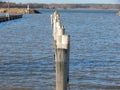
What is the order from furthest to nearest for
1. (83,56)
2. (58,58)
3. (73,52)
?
(73,52) < (83,56) < (58,58)

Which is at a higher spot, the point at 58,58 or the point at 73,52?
the point at 58,58

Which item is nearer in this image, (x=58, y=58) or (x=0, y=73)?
(x=58, y=58)

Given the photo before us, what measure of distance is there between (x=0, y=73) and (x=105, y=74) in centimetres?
414

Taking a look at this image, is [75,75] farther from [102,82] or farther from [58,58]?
[58,58]

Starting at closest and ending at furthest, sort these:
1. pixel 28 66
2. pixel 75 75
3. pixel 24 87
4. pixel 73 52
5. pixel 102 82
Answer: pixel 24 87, pixel 102 82, pixel 75 75, pixel 28 66, pixel 73 52

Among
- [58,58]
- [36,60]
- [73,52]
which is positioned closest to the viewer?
[58,58]

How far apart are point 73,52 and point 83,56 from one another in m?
2.09

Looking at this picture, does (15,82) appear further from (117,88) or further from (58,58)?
(58,58)

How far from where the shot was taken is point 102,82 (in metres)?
18.3

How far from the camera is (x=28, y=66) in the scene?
22.3 meters

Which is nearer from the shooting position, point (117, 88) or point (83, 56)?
point (117, 88)

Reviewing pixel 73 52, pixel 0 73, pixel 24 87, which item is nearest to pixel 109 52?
pixel 73 52

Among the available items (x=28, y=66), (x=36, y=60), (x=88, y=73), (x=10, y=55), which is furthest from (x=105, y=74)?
(x=10, y=55)

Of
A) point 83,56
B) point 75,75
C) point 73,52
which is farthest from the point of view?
point 73,52
